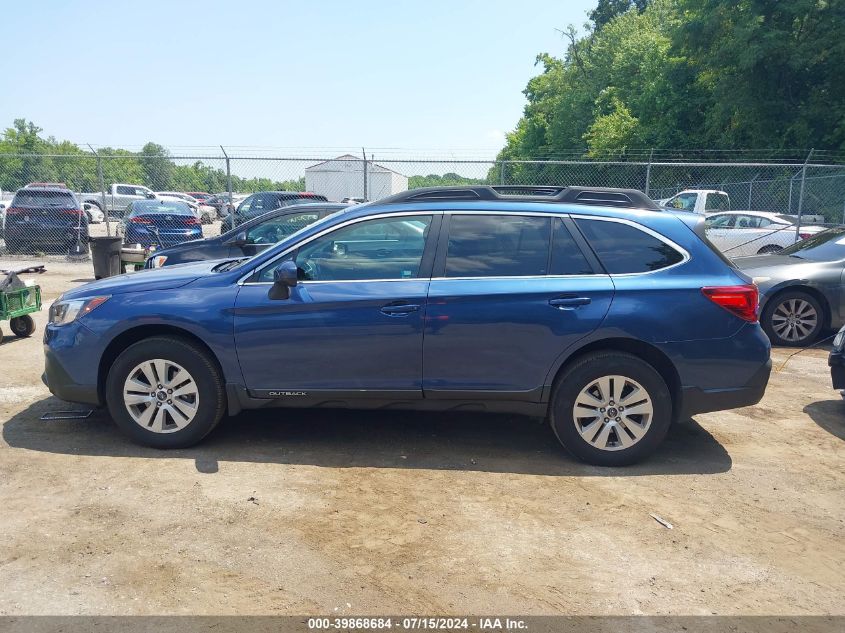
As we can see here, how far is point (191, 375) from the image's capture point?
4684 mm

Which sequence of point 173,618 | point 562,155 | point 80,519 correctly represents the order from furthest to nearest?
point 562,155 → point 80,519 → point 173,618

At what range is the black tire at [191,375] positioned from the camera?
468 centimetres

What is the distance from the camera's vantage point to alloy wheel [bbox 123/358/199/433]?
4695mm

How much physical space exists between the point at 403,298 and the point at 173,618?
2.35m

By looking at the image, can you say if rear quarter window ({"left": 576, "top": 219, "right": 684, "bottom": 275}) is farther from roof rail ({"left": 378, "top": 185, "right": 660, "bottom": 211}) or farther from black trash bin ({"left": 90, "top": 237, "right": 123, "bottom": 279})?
black trash bin ({"left": 90, "top": 237, "right": 123, "bottom": 279})

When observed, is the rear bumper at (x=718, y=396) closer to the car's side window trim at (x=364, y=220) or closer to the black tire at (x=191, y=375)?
the car's side window trim at (x=364, y=220)

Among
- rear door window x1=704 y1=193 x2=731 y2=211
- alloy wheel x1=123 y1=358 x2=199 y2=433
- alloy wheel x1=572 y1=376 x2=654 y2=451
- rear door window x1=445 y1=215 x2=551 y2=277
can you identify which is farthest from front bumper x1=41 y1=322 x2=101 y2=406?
rear door window x1=704 y1=193 x2=731 y2=211

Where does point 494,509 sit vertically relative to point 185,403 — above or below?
below

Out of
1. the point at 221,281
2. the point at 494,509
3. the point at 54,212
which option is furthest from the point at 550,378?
the point at 54,212

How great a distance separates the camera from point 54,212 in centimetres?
1656

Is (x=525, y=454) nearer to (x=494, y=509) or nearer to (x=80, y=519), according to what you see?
(x=494, y=509)

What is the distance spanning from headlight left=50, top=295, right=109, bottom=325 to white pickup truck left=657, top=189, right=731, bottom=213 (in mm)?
13939

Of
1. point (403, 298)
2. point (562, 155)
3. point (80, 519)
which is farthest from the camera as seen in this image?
point (562, 155)

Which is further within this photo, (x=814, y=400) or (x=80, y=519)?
(x=814, y=400)
